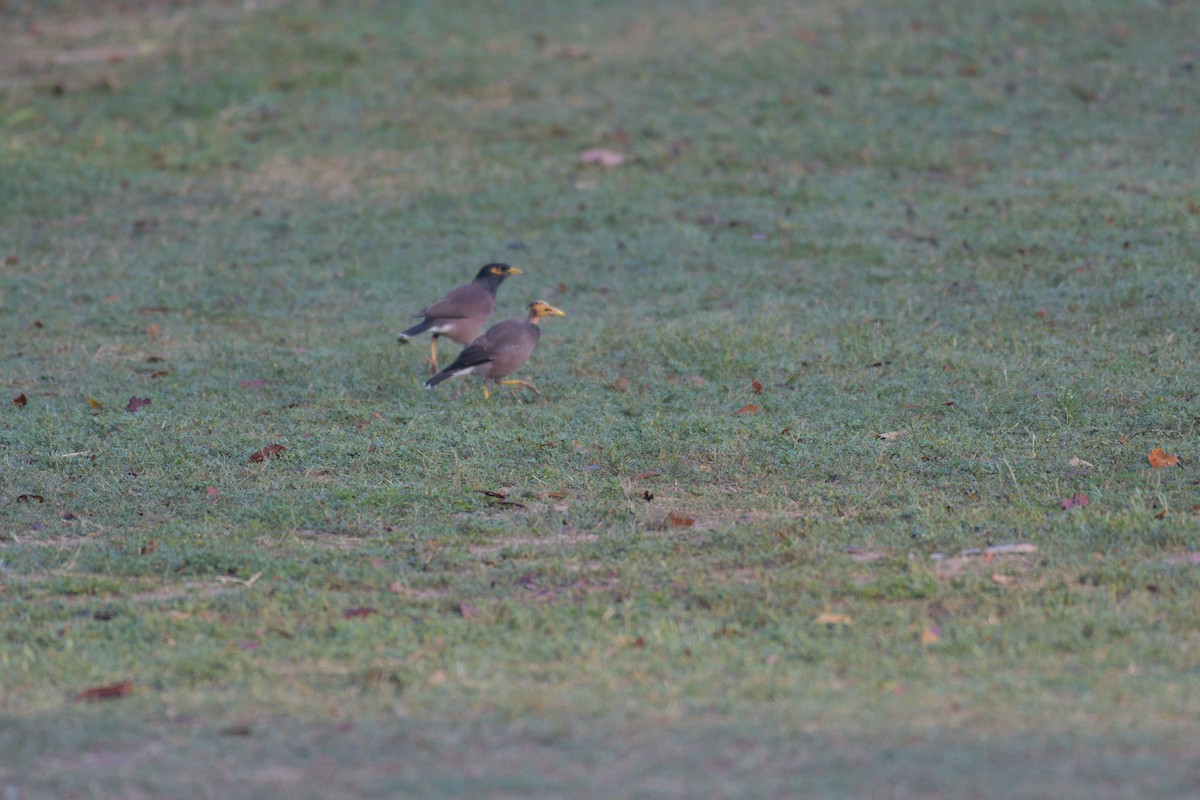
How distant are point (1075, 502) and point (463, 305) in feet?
14.1

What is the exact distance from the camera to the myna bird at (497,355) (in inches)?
333

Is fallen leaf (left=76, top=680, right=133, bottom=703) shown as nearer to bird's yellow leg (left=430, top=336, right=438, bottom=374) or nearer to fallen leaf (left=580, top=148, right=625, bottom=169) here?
bird's yellow leg (left=430, top=336, right=438, bottom=374)

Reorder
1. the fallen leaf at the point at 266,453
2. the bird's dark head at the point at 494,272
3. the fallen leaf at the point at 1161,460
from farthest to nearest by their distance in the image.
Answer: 1. the bird's dark head at the point at 494,272
2. the fallen leaf at the point at 266,453
3. the fallen leaf at the point at 1161,460

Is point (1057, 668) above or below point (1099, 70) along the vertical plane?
below

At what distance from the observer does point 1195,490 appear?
6430mm

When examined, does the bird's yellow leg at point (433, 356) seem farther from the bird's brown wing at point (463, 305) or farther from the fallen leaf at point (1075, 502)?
the fallen leaf at point (1075, 502)

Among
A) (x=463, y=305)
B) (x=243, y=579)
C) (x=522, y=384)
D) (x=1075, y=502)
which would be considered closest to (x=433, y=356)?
(x=463, y=305)

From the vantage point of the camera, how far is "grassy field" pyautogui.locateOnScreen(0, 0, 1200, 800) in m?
4.24

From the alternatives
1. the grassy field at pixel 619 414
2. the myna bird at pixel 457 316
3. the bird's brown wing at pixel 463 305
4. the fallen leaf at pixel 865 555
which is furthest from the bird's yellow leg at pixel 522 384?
the fallen leaf at pixel 865 555

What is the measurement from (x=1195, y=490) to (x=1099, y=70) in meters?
9.94

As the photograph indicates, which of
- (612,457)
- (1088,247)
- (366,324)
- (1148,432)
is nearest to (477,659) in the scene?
(612,457)

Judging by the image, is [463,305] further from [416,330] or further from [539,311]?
[539,311]

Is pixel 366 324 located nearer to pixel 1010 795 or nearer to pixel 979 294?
pixel 979 294

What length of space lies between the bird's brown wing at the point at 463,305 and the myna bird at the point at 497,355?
0.62 m
